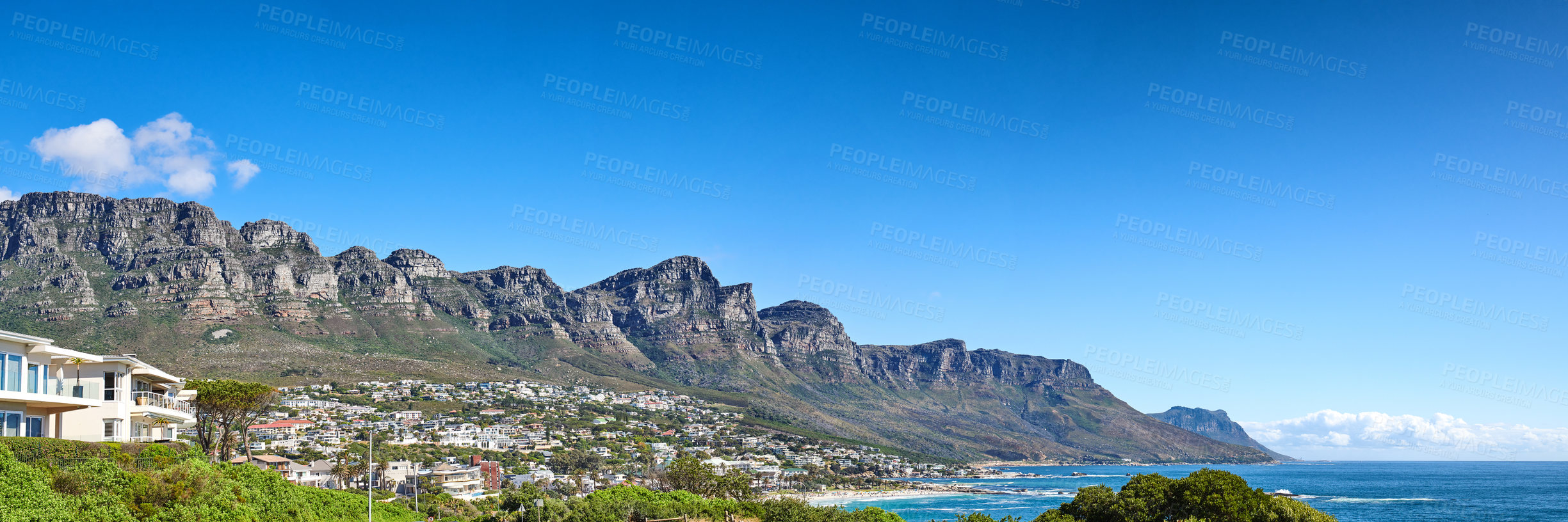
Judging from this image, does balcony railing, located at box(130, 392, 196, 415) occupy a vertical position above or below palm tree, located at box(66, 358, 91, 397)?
below

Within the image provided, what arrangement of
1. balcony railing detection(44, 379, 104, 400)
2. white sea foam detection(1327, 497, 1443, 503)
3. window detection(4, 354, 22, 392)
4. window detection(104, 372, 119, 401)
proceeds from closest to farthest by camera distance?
window detection(4, 354, 22, 392) < balcony railing detection(44, 379, 104, 400) < window detection(104, 372, 119, 401) < white sea foam detection(1327, 497, 1443, 503)

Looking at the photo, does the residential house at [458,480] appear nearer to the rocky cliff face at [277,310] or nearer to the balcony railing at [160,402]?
the balcony railing at [160,402]

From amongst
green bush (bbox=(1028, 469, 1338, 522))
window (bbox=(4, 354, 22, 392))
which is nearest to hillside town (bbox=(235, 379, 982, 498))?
window (bbox=(4, 354, 22, 392))

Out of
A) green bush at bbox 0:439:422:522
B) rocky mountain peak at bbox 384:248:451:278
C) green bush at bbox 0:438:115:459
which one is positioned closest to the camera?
green bush at bbox 0:439:422:522

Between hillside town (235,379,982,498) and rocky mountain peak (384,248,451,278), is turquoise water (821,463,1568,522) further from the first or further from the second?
rocky mountain peak (384,248,451,278)

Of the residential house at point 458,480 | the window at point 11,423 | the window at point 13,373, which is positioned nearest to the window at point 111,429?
the window at point 11,423

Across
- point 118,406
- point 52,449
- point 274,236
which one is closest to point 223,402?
point 118,406

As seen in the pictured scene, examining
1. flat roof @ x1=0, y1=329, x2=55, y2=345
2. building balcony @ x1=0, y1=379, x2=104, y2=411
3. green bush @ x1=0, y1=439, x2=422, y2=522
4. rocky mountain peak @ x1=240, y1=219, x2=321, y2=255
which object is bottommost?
green bush @ x1=0, y1=439, x2=422, y2=522

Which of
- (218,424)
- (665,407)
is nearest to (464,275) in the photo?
(665,407)
